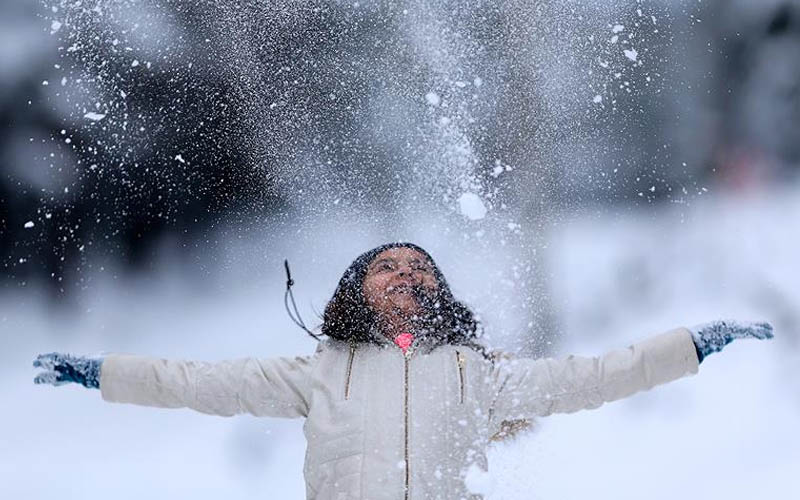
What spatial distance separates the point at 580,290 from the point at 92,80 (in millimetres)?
2928

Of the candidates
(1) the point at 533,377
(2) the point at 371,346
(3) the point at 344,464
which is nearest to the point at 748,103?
(1) the point at 533,377

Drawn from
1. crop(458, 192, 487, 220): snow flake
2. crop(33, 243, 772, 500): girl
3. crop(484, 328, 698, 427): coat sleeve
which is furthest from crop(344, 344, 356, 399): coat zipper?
crop(458, 192, 487, 220): snow flake

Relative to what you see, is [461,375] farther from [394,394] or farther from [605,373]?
[605,373]

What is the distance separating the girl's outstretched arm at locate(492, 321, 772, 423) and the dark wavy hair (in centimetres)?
22

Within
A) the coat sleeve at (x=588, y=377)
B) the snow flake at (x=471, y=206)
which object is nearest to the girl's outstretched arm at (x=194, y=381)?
the coat sleeve at (x=588, y=377)

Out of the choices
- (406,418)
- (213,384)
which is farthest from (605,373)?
(213,384)

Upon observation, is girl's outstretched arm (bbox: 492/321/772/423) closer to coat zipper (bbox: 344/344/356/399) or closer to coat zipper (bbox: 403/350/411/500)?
coat zipper (bbox: 403/350/411/500)

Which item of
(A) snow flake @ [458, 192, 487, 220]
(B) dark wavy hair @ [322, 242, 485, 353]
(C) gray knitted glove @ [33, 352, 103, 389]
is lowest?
(C) gray knitted glove @ [33, 352, 103, 389]

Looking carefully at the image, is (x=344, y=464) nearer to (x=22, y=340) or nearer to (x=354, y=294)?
(x=354, y=294)

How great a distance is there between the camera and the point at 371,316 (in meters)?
3.02

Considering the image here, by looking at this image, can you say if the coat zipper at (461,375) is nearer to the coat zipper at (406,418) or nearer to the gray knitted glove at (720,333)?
the coat zipper at (406,418)

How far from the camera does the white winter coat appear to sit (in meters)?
2.72

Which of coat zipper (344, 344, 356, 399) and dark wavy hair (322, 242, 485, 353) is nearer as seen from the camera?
coat zipper (344, 344, 356, 399)

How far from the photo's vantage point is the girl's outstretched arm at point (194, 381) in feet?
9.36
